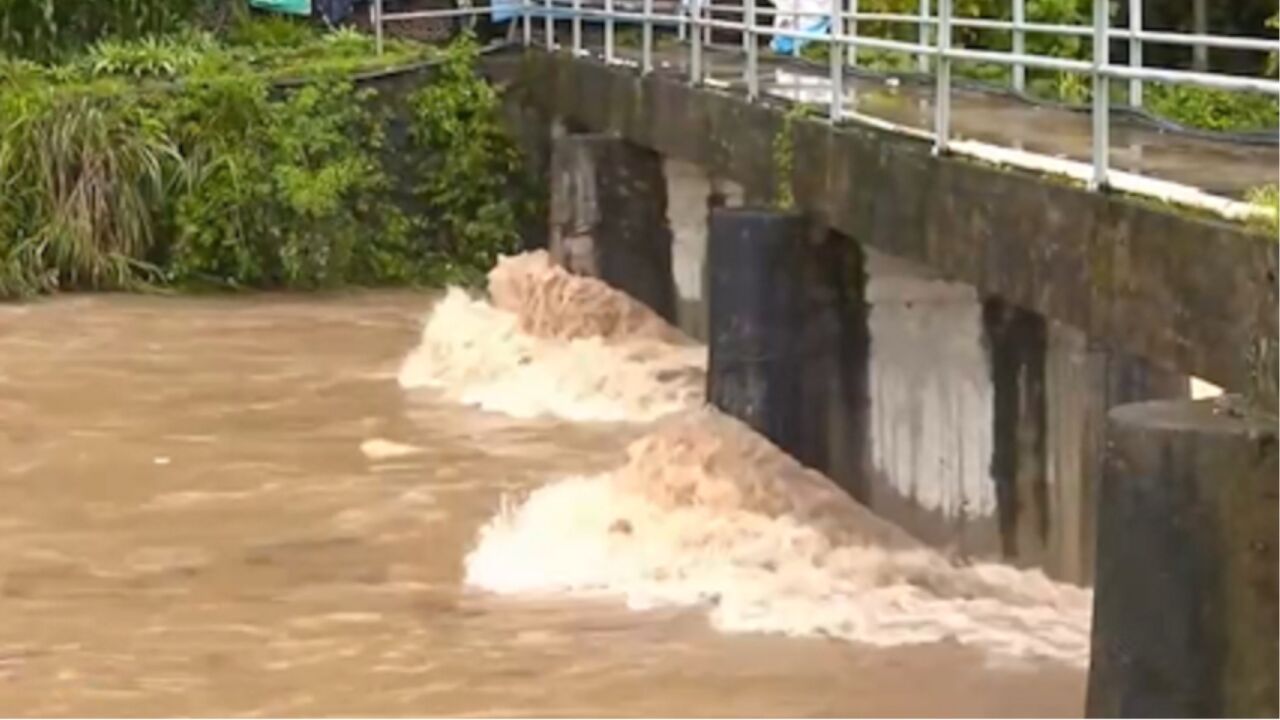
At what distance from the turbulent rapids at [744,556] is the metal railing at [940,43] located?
5.23 ft

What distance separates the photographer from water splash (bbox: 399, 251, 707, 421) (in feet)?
48.8

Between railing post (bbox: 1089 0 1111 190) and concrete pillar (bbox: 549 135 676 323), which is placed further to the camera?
concrete pillar (bbox: 549 135 676 323)

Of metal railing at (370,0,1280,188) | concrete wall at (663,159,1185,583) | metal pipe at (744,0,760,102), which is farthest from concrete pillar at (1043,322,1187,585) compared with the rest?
metal pipe at (744,0,760,102)

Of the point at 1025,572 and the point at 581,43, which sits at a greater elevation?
the point at 581,43

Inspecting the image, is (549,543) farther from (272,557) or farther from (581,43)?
(581,43)

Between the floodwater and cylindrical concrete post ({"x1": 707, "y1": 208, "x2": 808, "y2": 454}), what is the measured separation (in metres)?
0.19

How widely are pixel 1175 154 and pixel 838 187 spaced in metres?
2.09

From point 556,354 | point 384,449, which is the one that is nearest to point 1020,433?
point 384,449

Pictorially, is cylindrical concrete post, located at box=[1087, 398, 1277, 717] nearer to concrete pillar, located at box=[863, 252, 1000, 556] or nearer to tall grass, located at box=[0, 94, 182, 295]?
concrete pillar, located at box=[863, 252, 1000, 556]

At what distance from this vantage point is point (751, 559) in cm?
1045

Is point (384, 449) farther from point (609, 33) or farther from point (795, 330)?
point (609, 33)

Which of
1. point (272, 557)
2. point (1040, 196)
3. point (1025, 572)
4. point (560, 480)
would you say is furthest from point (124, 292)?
point (1040, 196)

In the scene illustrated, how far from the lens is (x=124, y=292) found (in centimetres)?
2019

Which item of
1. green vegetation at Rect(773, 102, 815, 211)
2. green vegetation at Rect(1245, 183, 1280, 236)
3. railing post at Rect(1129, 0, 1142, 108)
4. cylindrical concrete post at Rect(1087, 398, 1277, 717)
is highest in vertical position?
railing post at Rect(1129, 0, 1142, 108)
